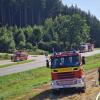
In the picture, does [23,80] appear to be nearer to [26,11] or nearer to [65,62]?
[65,62]

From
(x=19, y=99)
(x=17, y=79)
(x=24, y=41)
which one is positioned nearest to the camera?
(x=19, y=99)

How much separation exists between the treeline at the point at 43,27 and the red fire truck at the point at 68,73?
82.1m

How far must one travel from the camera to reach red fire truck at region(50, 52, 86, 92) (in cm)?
Answer: 2648

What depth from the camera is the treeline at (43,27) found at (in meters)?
122

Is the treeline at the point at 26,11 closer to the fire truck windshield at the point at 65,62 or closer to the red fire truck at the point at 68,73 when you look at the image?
the fire truck windshield at the point at 65,62

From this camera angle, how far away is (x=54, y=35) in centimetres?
13525

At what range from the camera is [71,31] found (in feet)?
445

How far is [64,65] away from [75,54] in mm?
1149

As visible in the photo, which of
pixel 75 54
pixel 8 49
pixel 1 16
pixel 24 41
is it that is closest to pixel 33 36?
pixel 24 41

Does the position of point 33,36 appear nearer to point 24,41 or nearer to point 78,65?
point 24,41

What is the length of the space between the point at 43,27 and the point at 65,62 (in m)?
126

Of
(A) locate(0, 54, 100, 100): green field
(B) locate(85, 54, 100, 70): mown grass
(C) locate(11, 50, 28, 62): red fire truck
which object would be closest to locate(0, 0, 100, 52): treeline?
(C) locate(11, 50, 28, 62): red fire truck

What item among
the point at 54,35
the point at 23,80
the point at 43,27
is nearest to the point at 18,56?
the point at 23,80

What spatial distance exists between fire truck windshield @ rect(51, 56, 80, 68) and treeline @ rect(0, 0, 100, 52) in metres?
81.9
